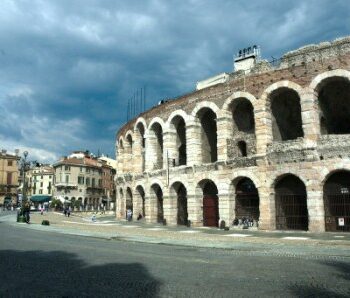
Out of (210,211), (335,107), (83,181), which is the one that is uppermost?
(335,107)

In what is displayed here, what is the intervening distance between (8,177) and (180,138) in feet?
246

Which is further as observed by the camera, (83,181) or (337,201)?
(83,181)

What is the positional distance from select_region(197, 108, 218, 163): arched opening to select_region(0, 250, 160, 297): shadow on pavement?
19.5 metres

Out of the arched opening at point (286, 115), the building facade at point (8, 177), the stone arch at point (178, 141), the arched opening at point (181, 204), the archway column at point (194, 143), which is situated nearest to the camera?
the arched opening at point (286, 115)

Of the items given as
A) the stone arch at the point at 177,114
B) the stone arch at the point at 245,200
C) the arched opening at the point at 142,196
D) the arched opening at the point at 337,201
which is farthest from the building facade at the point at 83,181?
the arched opening at the point at 337,201

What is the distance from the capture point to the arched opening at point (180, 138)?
107 ft

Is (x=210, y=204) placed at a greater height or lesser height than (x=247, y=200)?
→ lesser

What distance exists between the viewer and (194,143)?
29547 millimetres

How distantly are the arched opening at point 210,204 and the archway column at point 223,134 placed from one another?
291 centimetres

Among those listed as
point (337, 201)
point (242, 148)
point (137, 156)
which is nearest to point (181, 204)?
point (242, 148)

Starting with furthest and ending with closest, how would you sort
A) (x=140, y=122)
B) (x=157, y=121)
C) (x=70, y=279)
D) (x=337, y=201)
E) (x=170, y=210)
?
(x=140, y=122), (x=157, y=121), (x=170, y=210), (x=337, y=201), (x=70, y=279)

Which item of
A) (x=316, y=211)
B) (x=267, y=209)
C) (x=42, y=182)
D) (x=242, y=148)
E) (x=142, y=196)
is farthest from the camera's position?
(x=42, y=182)

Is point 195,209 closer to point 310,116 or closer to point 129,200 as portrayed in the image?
point 310,116

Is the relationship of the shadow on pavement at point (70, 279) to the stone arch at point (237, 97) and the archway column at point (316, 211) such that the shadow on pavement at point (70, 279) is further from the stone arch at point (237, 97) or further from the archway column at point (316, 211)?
the stone arch at point (237, 97)
